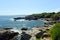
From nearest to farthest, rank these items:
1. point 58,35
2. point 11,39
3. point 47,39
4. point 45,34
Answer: point 58,35, point 47,39, point 45,34, point 11,39

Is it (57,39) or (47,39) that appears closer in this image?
(57,39)

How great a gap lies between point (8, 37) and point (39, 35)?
11.2 m

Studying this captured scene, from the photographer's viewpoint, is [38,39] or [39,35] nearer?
[38,39]

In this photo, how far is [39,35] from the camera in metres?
30.4

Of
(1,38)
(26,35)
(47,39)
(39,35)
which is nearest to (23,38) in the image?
(26,35)

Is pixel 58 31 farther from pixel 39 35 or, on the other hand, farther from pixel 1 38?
pixel 1 38

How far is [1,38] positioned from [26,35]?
9327 mm

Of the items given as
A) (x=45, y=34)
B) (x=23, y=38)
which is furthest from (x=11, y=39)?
(x=45, y=34)

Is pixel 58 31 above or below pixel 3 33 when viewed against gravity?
above

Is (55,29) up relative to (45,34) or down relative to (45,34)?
up

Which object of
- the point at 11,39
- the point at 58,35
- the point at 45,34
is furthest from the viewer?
the point at 11,39

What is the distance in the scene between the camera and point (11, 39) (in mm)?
38219

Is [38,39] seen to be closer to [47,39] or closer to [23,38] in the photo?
[47,39]

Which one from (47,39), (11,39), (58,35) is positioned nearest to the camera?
(58,35)
